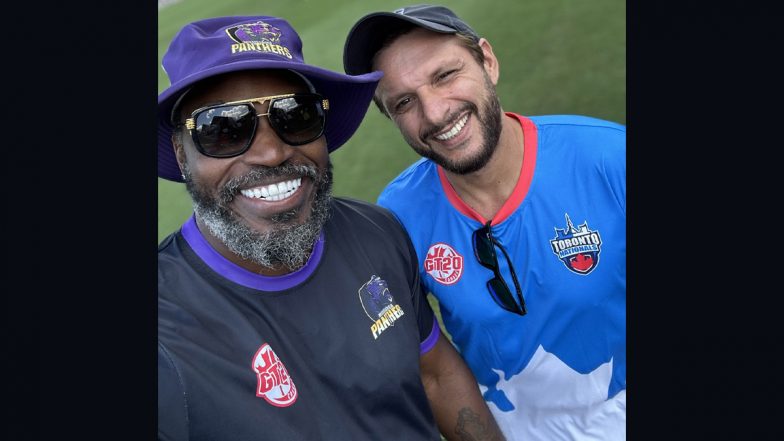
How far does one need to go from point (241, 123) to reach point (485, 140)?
3.16 feet

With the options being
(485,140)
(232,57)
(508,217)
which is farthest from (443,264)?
(232,57)

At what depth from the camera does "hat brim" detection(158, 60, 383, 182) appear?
1744mm

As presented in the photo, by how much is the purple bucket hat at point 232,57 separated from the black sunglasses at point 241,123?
3.7 inches

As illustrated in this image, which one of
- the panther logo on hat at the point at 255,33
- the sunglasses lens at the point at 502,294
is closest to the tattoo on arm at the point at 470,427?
the sunglasses lens at the point at 502,294

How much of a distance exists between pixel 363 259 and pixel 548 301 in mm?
750

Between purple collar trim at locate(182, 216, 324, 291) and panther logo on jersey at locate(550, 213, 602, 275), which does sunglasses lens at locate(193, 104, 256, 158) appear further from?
panther logo on jersey at locate(550, 213, 602, 275)

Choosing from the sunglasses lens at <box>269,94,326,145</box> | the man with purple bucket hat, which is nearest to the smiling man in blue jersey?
the man with purple bucket hat

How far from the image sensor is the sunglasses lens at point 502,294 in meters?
2.40

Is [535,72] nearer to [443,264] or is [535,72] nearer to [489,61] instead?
[489,61]

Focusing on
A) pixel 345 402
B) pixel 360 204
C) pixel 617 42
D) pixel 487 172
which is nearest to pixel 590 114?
pixel 617 42

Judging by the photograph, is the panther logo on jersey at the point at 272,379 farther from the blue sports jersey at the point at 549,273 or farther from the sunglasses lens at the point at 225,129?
the blue sports jersey at the point at 549,273

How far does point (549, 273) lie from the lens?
2.37m

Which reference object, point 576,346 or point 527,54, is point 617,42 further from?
point 576,346

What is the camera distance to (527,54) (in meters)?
5.47
